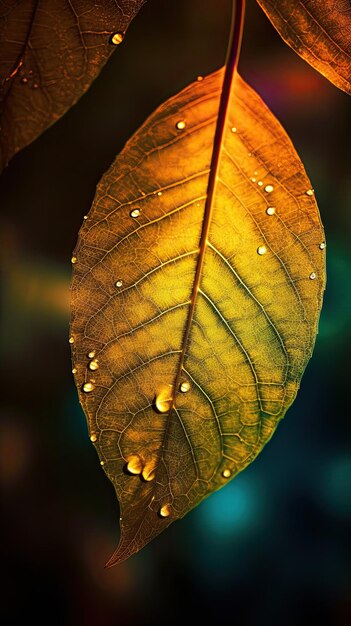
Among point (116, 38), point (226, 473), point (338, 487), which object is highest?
point (116, 38)

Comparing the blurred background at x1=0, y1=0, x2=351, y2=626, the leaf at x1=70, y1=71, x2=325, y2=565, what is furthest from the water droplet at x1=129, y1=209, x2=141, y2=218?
the blurred background at x1=0, y1=0, x2=351, y2=626

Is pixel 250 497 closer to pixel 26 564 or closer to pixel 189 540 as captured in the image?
pixel 189 540

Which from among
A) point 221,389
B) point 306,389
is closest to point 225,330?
point 221,389

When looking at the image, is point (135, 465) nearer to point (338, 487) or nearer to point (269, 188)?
point (269, 188)

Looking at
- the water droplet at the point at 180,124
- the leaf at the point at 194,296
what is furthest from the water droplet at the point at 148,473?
the water droplet at the point at 180,124

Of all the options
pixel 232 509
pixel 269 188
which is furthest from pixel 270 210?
pixel 232 509
